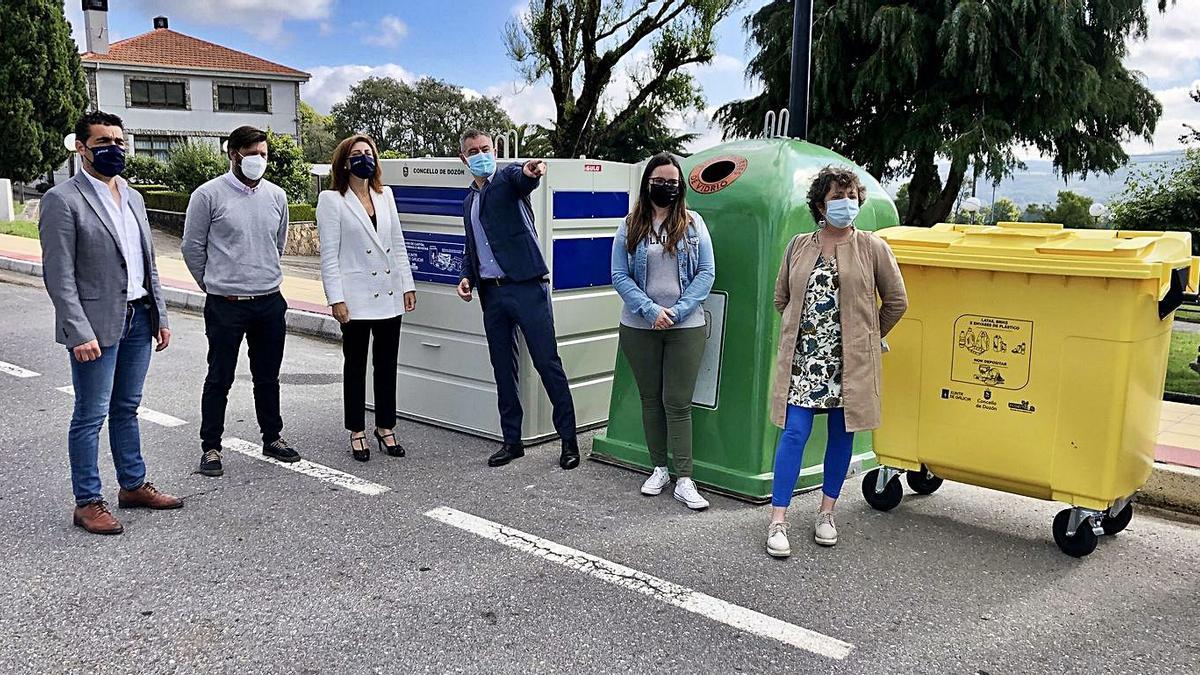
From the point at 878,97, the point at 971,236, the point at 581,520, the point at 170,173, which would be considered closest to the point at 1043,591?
the point at 971,236

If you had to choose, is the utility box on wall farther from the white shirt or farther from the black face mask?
the white shirt

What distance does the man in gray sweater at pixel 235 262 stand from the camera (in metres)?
4.76

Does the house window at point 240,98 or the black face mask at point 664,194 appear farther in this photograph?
the house window at point 240,98

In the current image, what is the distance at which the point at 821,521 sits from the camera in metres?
4.15

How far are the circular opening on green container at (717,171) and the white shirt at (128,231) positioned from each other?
2704mm

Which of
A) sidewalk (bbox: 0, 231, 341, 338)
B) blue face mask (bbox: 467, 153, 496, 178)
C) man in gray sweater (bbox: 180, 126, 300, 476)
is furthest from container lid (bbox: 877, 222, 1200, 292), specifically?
sidewalk (bbox: 0, 231, 341, 338)

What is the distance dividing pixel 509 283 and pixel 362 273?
0.79 m

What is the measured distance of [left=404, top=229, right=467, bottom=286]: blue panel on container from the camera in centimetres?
571

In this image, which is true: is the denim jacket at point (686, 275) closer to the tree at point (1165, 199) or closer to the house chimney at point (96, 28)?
the tree at point (1165, 199)

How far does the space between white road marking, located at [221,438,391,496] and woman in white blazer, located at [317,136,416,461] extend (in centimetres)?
25

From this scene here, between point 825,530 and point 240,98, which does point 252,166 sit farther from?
point 240,98

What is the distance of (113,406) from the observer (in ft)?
14.0

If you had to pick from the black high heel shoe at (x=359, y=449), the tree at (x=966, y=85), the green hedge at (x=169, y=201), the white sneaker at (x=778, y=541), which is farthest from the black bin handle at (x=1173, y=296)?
the green hedge at (x=169, y=201)

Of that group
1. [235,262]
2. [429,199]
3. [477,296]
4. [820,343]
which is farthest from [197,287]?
[820,343]
